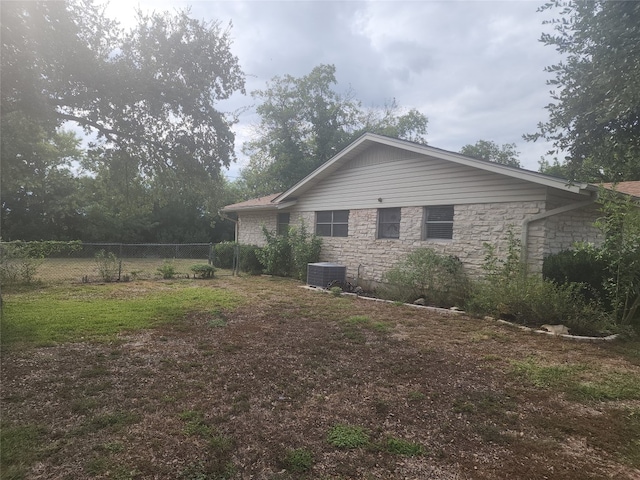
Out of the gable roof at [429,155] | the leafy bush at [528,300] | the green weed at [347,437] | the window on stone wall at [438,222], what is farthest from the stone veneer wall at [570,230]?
the green weed at [347,437]

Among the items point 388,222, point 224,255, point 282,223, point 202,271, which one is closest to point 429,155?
point 388,222

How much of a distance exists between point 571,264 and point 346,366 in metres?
5.27

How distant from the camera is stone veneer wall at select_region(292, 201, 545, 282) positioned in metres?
7.62

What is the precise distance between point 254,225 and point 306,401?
13.9m

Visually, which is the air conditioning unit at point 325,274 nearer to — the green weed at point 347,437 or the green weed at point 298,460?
the green weed at point 347,437

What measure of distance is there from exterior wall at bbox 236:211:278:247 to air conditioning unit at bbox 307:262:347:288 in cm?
486

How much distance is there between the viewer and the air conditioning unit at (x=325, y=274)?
10.8 m

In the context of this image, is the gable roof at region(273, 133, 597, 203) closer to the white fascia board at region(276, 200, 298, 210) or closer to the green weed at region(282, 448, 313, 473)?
the white fascia board at region(276, 200, 298, 210)

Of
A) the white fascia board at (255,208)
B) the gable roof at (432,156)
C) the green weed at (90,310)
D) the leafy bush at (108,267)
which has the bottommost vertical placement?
the green weed at (90,310)

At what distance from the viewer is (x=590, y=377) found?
4.18 m

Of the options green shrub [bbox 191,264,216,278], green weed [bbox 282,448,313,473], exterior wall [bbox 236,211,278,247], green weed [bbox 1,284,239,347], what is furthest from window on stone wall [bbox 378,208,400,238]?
green weed [bbox 282,448,313,473]

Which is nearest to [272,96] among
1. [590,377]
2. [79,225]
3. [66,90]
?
[79,225]

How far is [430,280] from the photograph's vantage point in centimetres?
873

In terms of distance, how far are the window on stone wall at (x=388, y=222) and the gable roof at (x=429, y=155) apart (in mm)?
1875
